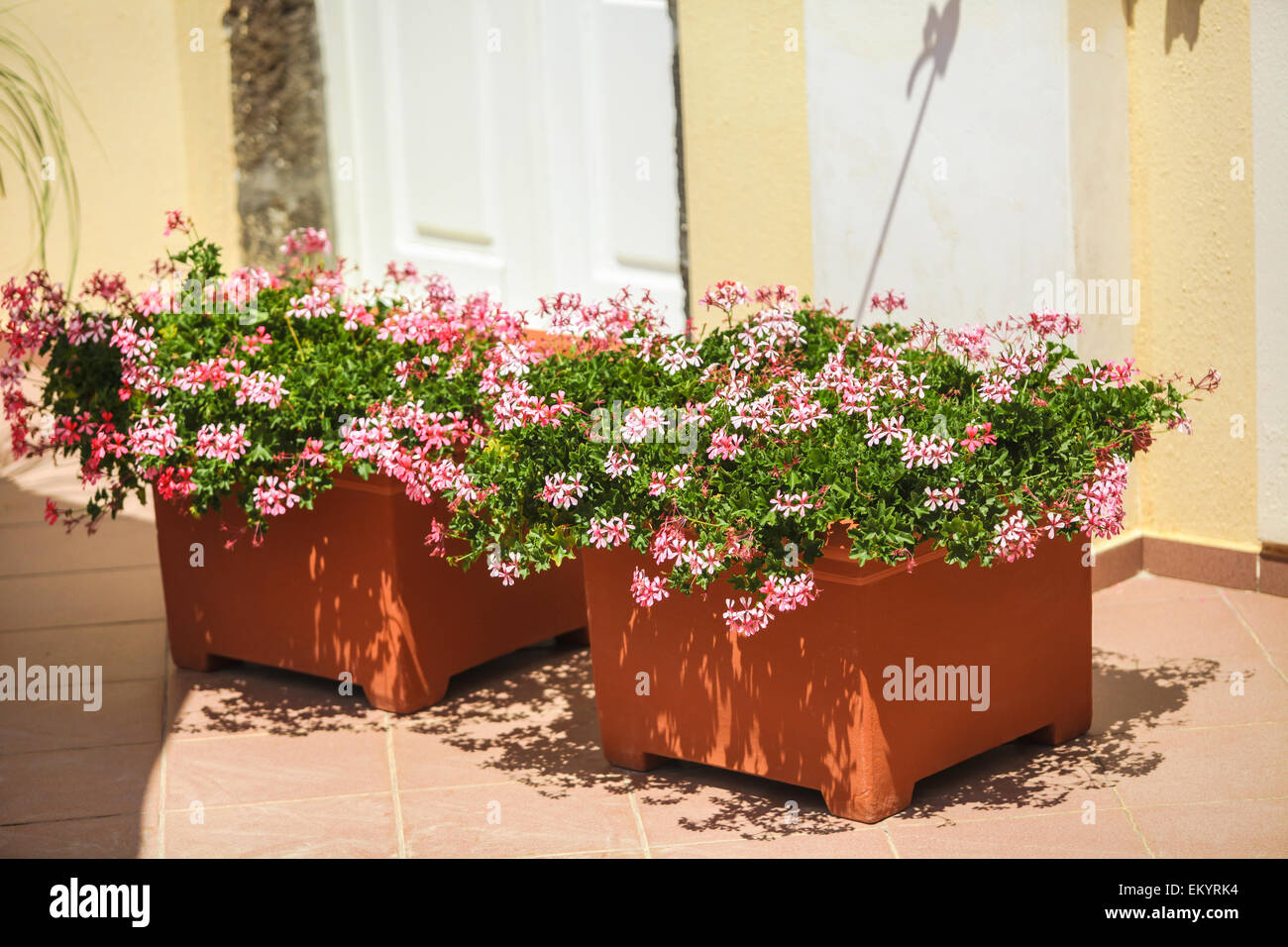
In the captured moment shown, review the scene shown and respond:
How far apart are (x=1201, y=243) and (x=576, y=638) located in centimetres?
217

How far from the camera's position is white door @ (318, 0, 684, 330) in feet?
18.9

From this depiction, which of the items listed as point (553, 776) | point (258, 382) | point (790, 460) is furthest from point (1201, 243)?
point (258, 382)

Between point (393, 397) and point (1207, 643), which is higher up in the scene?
point (393, 397)

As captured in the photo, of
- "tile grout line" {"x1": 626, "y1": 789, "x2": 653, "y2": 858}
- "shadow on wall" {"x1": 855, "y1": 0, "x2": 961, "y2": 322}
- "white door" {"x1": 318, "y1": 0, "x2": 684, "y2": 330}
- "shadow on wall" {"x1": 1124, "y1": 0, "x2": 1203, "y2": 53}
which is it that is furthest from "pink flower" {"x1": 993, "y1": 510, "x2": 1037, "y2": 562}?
"white door" {"x1": 318, "y1": 0, "x2": 684, "y2": 330}

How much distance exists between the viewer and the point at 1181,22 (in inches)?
184

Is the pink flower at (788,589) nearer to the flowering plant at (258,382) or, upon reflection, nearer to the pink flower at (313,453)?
the flowering plant at (258,382)

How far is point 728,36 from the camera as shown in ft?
Answer: 16.7

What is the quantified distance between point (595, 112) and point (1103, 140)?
1974mm

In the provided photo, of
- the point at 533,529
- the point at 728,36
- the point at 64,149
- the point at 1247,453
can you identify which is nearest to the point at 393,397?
the point at 533,529

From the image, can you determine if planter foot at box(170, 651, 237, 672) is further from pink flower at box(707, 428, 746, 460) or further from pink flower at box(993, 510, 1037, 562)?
pink flower at box(993, 510, 1037, 562)

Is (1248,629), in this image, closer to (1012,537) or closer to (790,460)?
(1012,537)

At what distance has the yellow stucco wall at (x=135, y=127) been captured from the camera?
7727 mm

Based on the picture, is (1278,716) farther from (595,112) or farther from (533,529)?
(595,112)

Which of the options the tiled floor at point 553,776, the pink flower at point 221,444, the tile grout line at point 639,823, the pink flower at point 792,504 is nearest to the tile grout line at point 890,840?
the tiled floor at point 553,776
